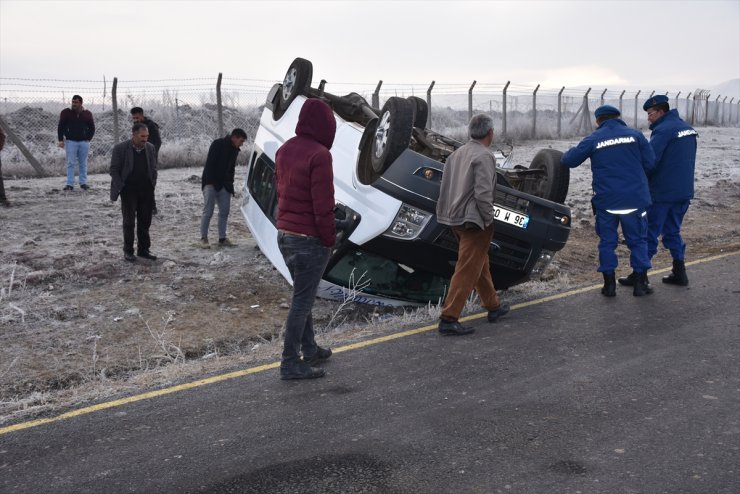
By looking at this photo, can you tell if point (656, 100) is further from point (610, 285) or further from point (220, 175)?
point (220, 175)

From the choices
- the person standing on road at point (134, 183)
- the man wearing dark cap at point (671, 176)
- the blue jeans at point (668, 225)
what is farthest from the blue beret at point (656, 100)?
the person standing on road at point (134, 183)

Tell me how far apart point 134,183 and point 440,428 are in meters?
6.35

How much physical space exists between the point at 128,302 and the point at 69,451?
3.84 metres

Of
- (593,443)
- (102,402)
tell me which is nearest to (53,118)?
(102,402)

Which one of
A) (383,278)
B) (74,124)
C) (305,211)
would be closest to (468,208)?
(383,278)

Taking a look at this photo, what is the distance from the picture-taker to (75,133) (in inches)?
561

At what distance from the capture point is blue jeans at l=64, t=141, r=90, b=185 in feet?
46.8

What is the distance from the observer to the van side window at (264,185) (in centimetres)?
807

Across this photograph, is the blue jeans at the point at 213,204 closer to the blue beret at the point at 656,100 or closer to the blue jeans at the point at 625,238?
the blue jeans at the point at 625,238

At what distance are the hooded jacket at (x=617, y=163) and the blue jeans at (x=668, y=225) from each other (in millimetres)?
751

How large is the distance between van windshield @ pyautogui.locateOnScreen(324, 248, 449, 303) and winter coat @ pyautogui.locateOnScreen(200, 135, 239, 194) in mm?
3857

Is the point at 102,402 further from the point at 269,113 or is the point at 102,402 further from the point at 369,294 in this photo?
the point at 269,113

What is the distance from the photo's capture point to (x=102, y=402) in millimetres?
4898

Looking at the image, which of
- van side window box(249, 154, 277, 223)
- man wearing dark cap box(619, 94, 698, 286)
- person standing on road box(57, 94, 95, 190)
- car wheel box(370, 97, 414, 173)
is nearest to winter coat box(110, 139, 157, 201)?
van side window box(249, 154, 277, 223)
